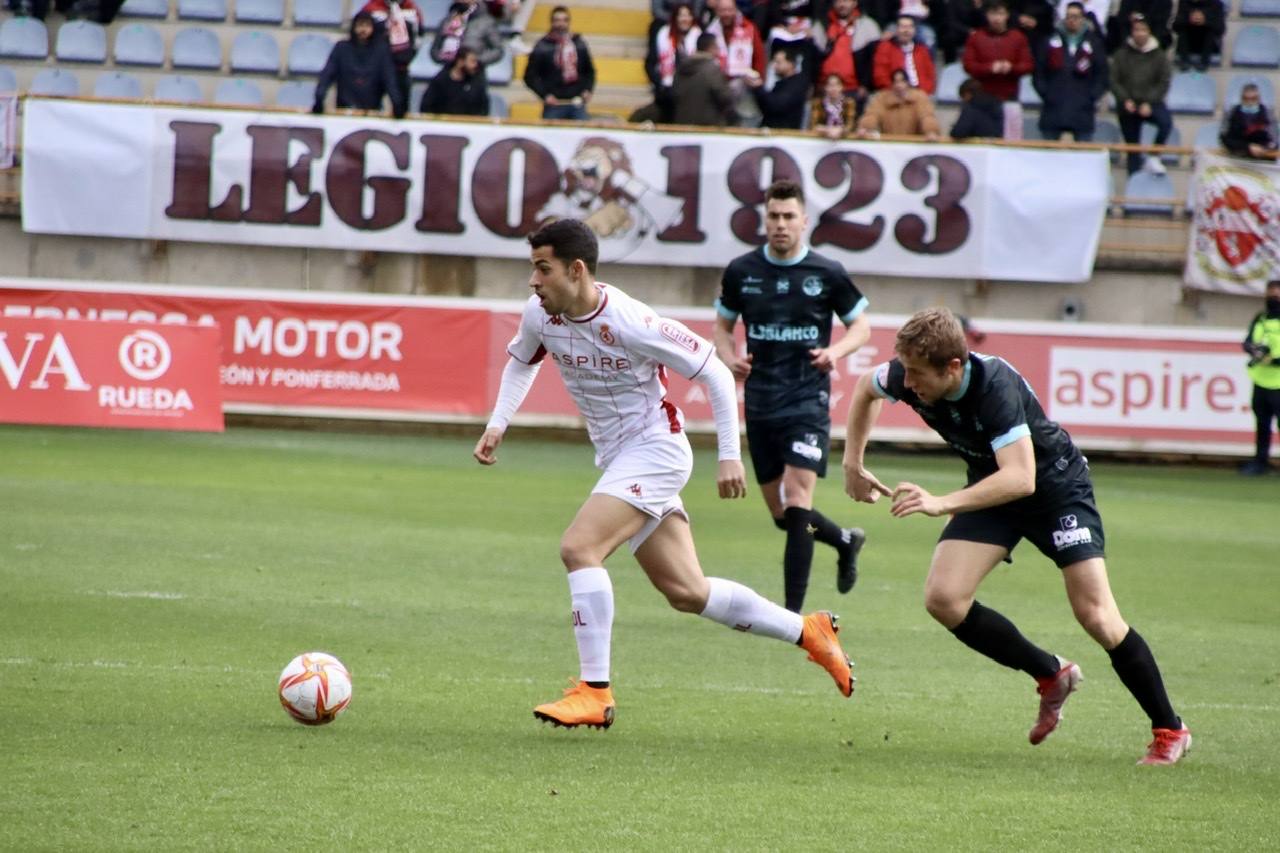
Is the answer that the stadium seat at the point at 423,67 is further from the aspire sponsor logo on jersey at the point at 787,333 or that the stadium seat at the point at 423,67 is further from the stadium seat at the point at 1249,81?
the aspire sponsor logo on jersey at the point at 787,333

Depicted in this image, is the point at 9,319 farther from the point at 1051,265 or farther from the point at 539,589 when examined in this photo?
the point at 1051,265

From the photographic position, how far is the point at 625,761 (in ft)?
19.5

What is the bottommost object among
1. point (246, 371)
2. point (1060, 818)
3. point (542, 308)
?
point (246, 371)

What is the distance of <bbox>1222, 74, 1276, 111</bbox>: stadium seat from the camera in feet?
77.3

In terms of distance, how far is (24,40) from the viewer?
24.2m

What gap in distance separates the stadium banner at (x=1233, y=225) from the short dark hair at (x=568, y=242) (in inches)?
617

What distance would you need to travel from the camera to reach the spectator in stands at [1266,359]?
18.6 m

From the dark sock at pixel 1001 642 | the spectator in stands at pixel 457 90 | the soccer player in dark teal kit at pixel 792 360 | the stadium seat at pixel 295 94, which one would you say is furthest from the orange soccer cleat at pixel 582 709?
the stadium seat at pixel 295 94

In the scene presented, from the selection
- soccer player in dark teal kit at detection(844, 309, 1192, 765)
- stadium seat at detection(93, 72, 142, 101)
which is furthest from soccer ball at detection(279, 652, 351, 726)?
stadium seat at detection(93, 72, 142, 101)

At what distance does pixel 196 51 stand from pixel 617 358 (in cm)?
1919

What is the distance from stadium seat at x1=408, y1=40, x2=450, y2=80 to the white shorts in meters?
18.0

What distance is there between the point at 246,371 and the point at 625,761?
14325mm

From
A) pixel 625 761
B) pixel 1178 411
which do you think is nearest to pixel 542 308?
pixel 625 761

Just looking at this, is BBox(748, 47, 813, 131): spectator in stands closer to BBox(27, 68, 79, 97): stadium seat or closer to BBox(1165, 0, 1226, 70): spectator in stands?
BBox(1165, 0, 1226, 70): spectator in stands
